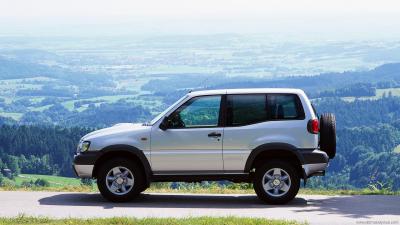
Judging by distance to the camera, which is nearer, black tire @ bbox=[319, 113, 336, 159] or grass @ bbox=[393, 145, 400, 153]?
black tire @ bbox=[319, 113, 336, 159]

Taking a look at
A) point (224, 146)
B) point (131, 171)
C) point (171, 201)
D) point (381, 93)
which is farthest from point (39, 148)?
point (381, 93)

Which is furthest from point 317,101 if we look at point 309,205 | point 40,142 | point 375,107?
point 309,205

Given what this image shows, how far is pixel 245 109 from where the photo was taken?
13.7 meters

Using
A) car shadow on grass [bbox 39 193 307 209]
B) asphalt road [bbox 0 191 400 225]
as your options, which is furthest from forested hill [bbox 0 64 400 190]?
car shadow on grass [bbox 39 193 307 209]

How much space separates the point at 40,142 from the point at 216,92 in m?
88.3

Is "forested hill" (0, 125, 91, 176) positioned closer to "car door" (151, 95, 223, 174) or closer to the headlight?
the headlight

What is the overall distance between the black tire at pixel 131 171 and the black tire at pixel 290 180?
1.68 m

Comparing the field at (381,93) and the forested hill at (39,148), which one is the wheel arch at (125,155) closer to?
the forested hill at (39,148)

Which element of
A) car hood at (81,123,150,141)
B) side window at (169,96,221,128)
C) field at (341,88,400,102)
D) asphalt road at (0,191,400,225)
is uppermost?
field at (341,88,400,102)

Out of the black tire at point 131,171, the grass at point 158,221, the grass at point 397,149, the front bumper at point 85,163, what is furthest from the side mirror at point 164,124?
the grass at point 397,149

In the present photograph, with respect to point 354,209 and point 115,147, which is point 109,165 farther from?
point 354,209

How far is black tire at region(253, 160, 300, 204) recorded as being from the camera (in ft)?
44.1

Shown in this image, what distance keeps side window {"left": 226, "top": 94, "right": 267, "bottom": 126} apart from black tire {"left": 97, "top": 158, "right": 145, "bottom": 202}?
151 cm

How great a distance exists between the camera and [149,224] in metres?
11.3
